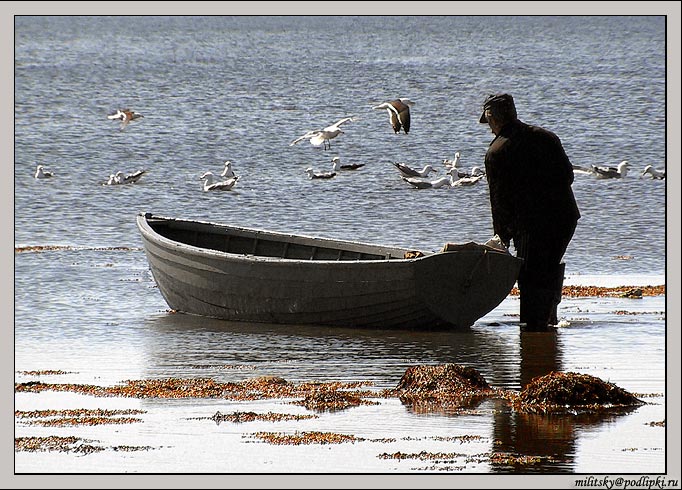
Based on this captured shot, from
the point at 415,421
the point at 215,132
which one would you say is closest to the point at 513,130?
the point at 415,421

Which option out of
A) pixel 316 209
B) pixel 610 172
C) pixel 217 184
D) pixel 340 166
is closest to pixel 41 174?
pixel 217 184

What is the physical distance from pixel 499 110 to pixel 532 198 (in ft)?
3.46

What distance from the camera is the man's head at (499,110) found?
56.6ft

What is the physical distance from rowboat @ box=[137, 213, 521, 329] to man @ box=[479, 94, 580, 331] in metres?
0.49

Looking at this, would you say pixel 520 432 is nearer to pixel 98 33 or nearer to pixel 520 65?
pixel 520 65

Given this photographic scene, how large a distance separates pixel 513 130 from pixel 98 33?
71520 mm

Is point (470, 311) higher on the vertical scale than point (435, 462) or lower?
lower

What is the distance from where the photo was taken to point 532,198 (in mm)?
17344

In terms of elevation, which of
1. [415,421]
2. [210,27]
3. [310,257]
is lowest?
[210,27]

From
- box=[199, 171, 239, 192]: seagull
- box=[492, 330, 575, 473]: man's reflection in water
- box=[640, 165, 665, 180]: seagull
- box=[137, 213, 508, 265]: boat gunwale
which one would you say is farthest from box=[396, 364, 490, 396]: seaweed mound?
box=[640, 165, 665, 180]: seagull

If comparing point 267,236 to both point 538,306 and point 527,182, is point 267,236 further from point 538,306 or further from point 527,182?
point 527,182

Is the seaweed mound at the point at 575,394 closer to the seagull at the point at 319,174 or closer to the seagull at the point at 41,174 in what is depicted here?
the seagull at the point at 319,174

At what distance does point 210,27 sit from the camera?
90.6m

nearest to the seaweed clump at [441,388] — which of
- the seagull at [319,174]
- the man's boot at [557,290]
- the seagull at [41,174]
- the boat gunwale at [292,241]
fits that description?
the boat gunwale at [292,241]
